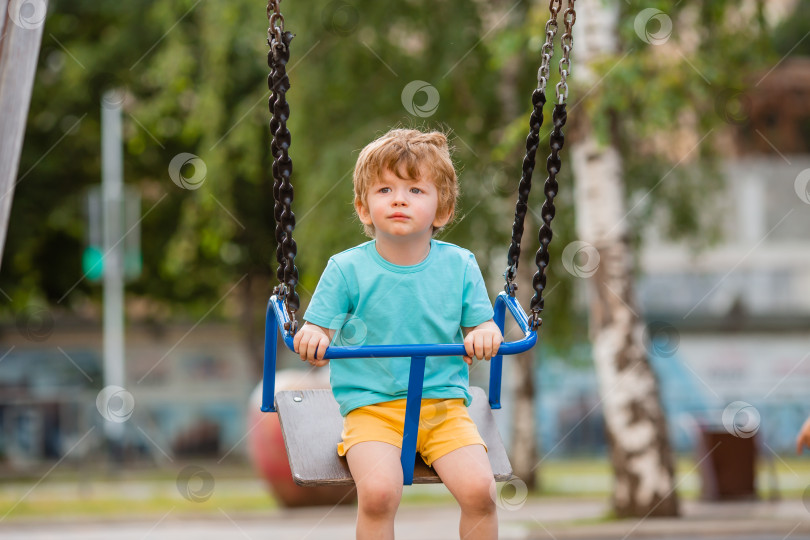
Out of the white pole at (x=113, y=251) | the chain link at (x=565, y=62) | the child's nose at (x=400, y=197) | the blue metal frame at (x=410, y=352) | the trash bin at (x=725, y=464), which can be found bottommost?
the trash bin at (x=725, y=464)

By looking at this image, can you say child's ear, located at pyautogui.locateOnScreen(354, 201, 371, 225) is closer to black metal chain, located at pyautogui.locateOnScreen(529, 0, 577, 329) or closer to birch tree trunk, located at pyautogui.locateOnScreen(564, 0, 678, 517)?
black metal chain, located at pyautogui.locateOnScreen(529, 0, 577, 329)

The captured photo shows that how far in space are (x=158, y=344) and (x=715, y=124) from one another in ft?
49.5

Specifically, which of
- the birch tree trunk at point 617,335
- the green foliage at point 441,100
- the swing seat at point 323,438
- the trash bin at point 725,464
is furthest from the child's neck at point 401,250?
the trash bin at point 725,464

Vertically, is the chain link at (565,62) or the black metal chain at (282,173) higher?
the chain link at (565,62)

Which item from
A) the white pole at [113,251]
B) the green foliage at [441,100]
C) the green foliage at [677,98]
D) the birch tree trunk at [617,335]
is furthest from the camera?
the white pole at [113,251]

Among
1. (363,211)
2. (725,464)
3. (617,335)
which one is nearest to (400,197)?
(363,211)

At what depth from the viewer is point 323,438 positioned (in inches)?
136

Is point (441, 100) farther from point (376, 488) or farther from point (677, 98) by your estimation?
point (376, 488)

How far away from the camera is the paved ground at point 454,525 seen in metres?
8.48

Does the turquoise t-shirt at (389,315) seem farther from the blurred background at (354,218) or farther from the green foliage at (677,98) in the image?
the green foliage at (677,98)

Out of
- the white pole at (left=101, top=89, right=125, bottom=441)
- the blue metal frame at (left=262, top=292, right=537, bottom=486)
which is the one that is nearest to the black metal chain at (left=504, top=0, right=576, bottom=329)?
the blue metal frame at (left=262, top=292, right=537, bottom=486)

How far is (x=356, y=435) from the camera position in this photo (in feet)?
10.8

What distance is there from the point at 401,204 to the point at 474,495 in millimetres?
817

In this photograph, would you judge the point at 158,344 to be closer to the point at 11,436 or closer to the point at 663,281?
the point at 11,436
